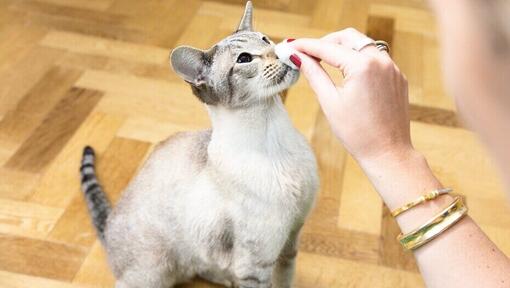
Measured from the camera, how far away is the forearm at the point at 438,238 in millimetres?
792

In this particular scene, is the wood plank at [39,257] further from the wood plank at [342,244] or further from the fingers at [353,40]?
the fingers at [353,40]

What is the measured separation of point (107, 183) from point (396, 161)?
110cm

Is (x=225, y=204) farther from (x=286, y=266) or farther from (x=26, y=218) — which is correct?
(x=26, y=218)

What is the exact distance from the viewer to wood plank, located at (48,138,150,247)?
1.56 metres

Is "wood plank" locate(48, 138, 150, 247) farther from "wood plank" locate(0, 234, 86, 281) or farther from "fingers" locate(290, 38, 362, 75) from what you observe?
"fingers" locate(290, 38, 362, 75)

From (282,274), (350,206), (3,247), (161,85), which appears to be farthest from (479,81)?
(161,85)

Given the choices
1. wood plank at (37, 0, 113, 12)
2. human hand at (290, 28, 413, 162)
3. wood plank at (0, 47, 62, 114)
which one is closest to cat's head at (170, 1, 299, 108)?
human hand at (290, 28, 413, 162)

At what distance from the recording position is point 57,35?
2.28m

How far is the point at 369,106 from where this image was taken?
0.81 meters

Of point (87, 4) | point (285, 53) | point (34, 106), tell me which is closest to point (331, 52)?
point (285, 53)

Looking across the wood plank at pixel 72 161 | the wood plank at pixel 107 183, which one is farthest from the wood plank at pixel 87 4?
the wood plank at pixel 107 183

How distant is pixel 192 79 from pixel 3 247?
2.60ft

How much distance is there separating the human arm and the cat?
24 cm

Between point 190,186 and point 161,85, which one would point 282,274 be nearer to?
point 190,186
